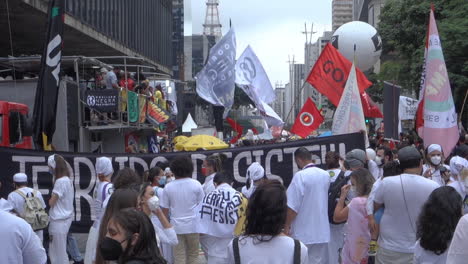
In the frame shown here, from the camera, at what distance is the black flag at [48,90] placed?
36.4ft

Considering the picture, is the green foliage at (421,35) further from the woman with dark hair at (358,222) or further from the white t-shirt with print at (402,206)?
the white t-shirt with print at (402,206)

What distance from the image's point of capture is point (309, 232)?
7.79 m

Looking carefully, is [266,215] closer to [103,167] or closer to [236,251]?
[236,251]

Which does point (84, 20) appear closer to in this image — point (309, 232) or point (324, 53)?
point (324, 53)

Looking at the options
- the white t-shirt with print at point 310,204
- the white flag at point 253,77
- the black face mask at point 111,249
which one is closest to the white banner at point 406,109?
the white flag at point 253,77

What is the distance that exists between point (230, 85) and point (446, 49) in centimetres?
1051

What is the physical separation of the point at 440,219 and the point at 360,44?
1885cm

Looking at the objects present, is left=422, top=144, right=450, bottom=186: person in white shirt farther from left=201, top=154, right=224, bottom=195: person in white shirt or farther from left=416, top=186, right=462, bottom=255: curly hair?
left=416, top=186, right=462, bottom=255: curly hair

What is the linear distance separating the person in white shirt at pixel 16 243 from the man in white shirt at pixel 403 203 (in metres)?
2.94

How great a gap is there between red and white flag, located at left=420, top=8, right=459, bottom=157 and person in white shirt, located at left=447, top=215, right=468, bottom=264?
22.5 ft

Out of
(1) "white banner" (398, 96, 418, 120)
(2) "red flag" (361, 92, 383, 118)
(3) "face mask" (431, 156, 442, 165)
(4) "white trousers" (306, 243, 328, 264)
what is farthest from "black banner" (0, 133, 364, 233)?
(1) "white banner" (398, 96, 418, 120)

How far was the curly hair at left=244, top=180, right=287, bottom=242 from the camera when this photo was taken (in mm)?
4250

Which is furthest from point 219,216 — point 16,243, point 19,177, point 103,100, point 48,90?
point 103,100

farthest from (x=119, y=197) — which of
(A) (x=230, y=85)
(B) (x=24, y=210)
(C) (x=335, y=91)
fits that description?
(A) (x=230, y=85)
